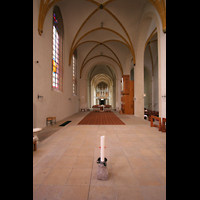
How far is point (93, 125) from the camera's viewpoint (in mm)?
5781

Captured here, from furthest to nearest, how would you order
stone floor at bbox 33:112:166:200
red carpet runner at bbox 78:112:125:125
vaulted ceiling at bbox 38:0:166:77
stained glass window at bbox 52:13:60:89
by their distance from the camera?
vaulted ceiling at bbox 38:0:166:77, stained glass window at bbox 52:13:60:89, red carpet runner at bbox 78:112:125:125, stone floor at bbox 33:112:166:200

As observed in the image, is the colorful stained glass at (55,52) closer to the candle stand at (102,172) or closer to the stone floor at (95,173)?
the stone floor at (95,173)

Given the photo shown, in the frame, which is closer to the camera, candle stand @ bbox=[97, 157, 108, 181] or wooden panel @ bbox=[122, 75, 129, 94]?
candle stand @ bbox=[97, 157, 108, 181]

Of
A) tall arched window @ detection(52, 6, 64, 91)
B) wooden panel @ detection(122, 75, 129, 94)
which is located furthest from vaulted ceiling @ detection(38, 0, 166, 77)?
wooden panel @ detection(122, 75, 129, 94)

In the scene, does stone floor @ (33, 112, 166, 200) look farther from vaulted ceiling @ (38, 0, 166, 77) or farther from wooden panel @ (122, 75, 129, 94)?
wooden panel @ (122, 75, 129, 94)

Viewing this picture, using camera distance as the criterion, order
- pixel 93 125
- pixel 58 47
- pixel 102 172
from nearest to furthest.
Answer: pixel 102 172, pixel 93 125, pixel 58 47

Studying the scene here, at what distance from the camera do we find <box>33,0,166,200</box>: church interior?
5.43ft

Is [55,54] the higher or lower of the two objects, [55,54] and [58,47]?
the lower

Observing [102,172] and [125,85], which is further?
[125,85]

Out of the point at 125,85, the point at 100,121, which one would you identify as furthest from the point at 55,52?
the point at 125,85

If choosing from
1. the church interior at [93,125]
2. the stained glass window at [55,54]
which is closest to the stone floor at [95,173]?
the church interior at [93,125]

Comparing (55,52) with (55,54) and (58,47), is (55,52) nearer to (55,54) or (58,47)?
(55,54)

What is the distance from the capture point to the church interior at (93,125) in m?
1.66
